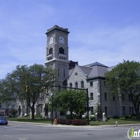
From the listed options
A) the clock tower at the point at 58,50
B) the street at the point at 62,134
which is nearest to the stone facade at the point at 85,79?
the clock tower at the point at 58,50

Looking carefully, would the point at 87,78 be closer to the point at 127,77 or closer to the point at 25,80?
the point at 127,77

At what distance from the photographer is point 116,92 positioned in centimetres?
5553

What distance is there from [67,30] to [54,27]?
5106mm

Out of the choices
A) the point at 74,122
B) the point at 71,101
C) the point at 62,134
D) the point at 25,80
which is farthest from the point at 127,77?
the point at 62,134

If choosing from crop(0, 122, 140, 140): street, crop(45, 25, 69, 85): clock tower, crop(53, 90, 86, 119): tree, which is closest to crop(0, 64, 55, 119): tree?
crop(53, 90, 86, 119): tree

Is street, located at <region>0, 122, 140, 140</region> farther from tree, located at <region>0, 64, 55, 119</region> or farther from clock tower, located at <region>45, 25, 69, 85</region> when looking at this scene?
clock tower, located at <region>45, 25, 69, 85</region>

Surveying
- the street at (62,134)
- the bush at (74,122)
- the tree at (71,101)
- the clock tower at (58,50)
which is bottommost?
the bush at (74,122)

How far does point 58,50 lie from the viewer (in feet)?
239

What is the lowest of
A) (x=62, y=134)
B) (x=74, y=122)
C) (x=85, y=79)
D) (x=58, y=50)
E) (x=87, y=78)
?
(x=74, y=122)

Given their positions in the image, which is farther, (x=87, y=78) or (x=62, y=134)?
(x=87, y=78)

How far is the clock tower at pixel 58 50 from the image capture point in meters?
71.7

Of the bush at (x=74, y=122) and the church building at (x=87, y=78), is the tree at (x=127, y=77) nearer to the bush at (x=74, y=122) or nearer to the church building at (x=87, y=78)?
the church building at (x=87, y=78)

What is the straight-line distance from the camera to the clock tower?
71.7 metres

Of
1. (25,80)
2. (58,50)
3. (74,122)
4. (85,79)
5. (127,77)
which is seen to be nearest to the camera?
(74,122)
